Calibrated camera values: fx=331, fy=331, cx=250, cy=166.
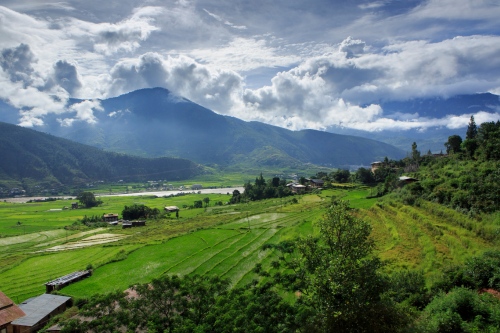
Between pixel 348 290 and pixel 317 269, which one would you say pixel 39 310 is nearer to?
pixel 317 269

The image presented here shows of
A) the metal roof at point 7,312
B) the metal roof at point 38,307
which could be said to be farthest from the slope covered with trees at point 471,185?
the metal roof at point 38,307

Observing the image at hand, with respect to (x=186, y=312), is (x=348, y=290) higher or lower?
higher

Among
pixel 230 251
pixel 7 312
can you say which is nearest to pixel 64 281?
pixel 7 312

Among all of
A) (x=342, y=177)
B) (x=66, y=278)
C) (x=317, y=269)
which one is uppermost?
(x=342, y=177)

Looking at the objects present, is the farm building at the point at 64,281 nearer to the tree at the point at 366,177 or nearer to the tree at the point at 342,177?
the tree at the point at 366,177

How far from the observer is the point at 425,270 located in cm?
2705

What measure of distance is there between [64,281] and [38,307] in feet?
18.1

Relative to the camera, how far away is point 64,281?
3584 centimetres

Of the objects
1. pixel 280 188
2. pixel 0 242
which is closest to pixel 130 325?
pixel 0 242

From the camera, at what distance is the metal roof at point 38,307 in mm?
28391

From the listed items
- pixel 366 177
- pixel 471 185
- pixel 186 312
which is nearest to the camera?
pixel 186 312

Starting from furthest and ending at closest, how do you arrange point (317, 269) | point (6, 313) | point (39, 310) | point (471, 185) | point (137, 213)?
point (137, 213) → point (471, 185) → point (39, 310) → point (6, 313) → point (317, 269)

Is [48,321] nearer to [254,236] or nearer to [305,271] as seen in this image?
[305,271]

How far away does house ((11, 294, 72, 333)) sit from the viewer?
28109 mm
